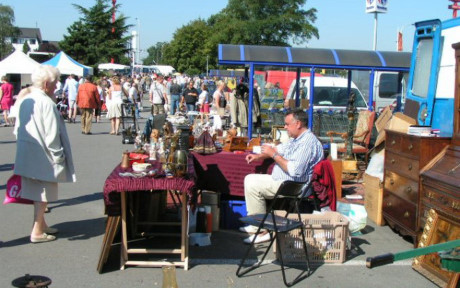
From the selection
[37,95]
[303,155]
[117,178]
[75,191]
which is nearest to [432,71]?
[303,155]

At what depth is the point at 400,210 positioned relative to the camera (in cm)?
639

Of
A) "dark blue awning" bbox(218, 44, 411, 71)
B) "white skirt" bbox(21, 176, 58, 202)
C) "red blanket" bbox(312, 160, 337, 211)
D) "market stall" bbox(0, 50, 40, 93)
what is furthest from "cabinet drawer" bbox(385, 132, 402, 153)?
"market stall" bbox(0, 50, 40, 93)

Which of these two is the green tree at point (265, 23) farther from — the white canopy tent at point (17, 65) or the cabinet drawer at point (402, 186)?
the cabinet drawer at point (402, 186)

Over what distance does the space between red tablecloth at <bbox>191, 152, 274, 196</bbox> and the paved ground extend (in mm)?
581

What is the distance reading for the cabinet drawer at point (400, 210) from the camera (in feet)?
19.9

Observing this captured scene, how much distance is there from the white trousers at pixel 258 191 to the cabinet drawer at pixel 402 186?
5.09 ft

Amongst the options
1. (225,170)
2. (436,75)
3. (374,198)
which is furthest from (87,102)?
(436,75)

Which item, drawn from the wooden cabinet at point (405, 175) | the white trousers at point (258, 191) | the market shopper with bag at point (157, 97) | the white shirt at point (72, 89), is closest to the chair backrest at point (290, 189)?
the white trousers at point (258, 191)

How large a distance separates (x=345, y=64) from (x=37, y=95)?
9071mm

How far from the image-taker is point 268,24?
3806 cm

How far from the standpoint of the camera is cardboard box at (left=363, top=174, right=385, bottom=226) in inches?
280

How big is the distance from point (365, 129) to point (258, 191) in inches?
237

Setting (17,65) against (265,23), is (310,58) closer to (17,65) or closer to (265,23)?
(17,65)

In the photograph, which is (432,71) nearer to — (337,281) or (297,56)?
(337,281)
